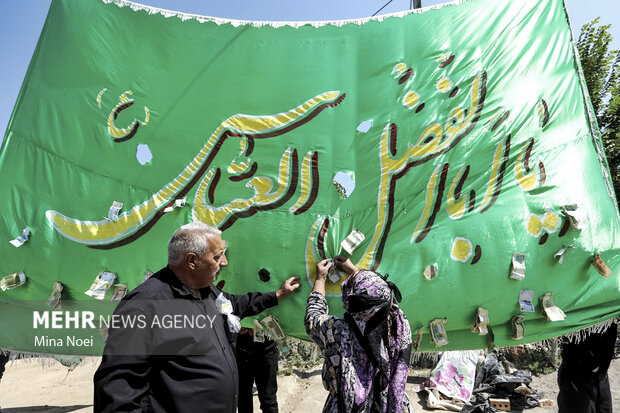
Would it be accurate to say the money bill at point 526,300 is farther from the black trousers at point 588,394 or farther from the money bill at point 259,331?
the money bill at point 259,331

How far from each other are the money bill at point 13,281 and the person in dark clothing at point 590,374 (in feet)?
9.32

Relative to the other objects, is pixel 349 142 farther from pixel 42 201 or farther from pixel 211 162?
pixel 42 201

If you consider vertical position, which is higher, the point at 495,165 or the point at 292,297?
the point at 495,165

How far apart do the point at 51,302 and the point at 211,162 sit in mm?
993

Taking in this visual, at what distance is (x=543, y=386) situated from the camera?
4.78 m

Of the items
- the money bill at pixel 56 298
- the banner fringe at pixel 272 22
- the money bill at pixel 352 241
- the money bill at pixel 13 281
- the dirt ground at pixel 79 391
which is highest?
Answer: the banner fringe at pixel 272 22

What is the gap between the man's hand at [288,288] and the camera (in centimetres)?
182

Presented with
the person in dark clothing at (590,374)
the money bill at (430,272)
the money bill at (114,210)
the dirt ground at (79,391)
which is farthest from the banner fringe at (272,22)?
the dirt ground at (79,391)

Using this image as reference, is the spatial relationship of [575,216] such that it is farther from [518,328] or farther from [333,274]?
[333,274]

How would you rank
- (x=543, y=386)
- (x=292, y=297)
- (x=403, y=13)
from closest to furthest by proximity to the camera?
(x=292, y=297)
(x=403, y=13)
(x=543, y=386)

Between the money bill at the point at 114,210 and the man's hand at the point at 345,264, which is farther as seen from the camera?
the money bill at the point at 114,210

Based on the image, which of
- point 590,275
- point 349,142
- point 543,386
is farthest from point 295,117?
point 543,386

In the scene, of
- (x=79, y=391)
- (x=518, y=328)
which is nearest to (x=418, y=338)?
(x=518, y=328)

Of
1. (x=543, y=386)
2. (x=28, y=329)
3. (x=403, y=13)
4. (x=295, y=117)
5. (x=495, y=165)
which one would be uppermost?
(x=403, y=13)
